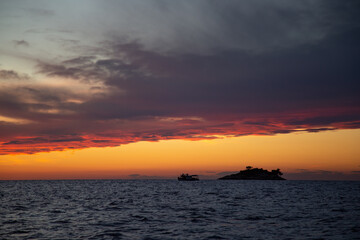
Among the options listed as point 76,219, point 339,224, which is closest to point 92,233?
point 76,219

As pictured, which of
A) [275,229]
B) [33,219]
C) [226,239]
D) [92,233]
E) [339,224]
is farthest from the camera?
[33,219]

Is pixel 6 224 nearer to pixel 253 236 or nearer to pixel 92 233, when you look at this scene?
pixel 92 233

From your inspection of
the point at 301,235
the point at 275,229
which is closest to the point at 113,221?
the point at 275,229

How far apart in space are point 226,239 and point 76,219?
18.8m

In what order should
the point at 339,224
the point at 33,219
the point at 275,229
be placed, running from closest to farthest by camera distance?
the point at 275,229, the point at 339,224, the point at 33,219

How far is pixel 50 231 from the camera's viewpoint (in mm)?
28109

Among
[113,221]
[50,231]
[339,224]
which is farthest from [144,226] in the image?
[339,224]

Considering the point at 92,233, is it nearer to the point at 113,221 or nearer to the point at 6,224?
the point at 113,221

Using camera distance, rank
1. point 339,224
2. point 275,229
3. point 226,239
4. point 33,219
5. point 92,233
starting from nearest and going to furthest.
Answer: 1. point 226,239
2. point 92,233
3. point 275,229
4. point 339,224
5. point 33,219

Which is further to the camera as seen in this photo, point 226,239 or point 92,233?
point 92,233

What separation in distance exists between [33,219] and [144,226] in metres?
14.0

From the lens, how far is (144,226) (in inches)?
1216

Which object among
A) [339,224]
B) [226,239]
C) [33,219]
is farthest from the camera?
[33,219]

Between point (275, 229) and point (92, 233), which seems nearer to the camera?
point (92, 233)
